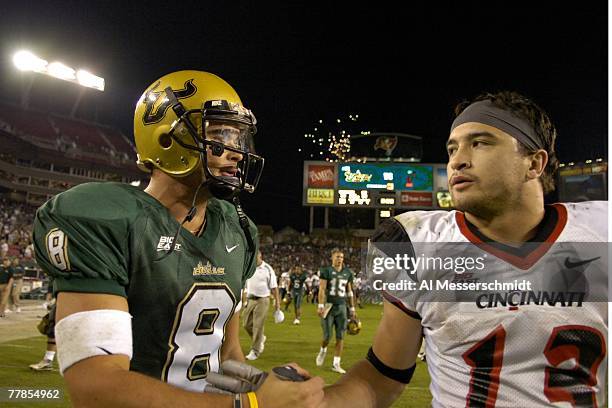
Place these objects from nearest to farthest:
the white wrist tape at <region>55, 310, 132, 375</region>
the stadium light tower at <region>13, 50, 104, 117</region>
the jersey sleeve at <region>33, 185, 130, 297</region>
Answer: the white wrist tape at <region>55, 310, 132, 375</region> < the jersey sleeve at <region>33, 185, 130, 297</region> < the stadium light tower at <region>13, 50, 104, 117</region>

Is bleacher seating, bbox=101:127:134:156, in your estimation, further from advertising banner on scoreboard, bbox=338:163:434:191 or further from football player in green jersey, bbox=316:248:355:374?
football player in green jersey, bbox=316:248:355:374

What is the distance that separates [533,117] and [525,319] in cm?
86

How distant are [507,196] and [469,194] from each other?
6.0 inches

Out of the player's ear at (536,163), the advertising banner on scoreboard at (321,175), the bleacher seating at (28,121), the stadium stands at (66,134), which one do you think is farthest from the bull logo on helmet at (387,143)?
the player's ear at (536,163)

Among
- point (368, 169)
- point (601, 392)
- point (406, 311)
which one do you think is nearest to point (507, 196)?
point (406, 311)

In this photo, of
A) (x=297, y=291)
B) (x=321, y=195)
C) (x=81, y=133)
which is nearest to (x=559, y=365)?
(x=297, y=291)

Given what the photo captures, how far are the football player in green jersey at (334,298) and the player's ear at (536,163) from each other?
26.1ft

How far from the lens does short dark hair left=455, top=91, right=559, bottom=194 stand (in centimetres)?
212

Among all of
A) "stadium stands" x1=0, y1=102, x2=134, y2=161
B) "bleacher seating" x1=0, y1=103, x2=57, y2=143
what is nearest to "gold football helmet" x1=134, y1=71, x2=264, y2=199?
"stadium stands" x1=0, y1=102, x2=134, y2=161

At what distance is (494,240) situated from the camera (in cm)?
205

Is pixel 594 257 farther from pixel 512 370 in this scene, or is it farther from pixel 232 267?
pixel 232 267

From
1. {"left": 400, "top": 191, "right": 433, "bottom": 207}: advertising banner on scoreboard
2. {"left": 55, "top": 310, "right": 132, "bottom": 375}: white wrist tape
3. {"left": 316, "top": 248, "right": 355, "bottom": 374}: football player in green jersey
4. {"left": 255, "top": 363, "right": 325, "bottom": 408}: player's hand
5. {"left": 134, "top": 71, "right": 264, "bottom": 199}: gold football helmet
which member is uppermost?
{"left": 400, "top": 191, "right": 433, "bottom": 207}: advertising banner on scoreboard

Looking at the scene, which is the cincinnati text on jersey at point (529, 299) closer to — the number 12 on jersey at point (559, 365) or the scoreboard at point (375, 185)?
the number 12 on jersey at point (559, 365)

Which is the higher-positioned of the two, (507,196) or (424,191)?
(424,191)
